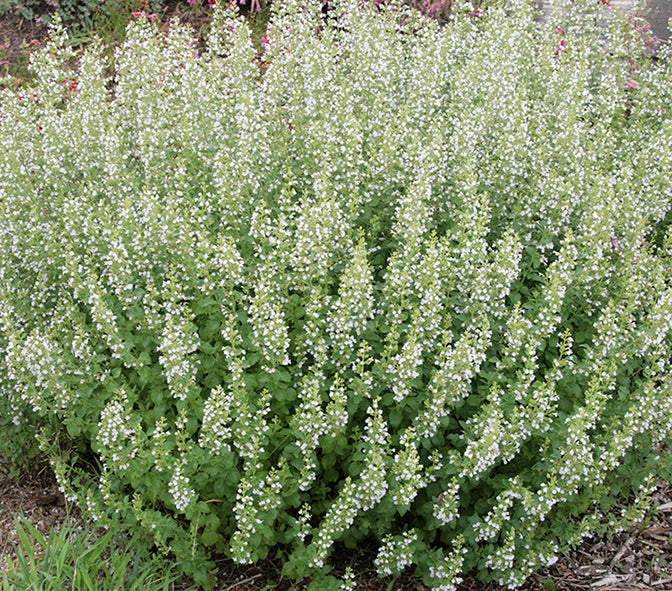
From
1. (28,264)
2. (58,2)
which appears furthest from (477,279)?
(58,2)

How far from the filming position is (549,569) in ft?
13.6

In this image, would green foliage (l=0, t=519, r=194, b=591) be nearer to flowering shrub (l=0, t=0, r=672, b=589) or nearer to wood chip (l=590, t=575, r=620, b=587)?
flowering shrub (l=0, t=0, r=672, b=589)

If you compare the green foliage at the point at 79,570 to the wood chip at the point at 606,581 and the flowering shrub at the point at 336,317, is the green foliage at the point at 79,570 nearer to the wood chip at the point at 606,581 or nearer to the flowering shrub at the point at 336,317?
the flowering shrub at the point at 336,317

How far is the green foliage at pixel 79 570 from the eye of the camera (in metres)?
3.37

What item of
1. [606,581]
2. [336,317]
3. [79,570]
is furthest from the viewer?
[606,581]

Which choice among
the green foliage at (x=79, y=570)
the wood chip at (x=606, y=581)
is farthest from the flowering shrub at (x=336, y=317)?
the wood chip at (x=606, y=581)

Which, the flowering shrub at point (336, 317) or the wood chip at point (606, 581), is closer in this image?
the flowering shrub at point (336, 317)

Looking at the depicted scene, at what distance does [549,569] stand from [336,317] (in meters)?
2.20

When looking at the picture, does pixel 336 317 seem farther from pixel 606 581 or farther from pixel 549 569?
pixel 606 581

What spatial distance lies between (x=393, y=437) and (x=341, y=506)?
494 millimetres

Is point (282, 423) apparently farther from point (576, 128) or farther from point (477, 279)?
point (576, 128)

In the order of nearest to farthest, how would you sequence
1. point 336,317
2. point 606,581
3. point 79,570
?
1. point 79,570
2. point 336,317
3. point 606,581

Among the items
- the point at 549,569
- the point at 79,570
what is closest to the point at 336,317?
the point at 79,570

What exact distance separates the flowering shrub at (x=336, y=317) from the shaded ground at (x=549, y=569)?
0.26 meters
